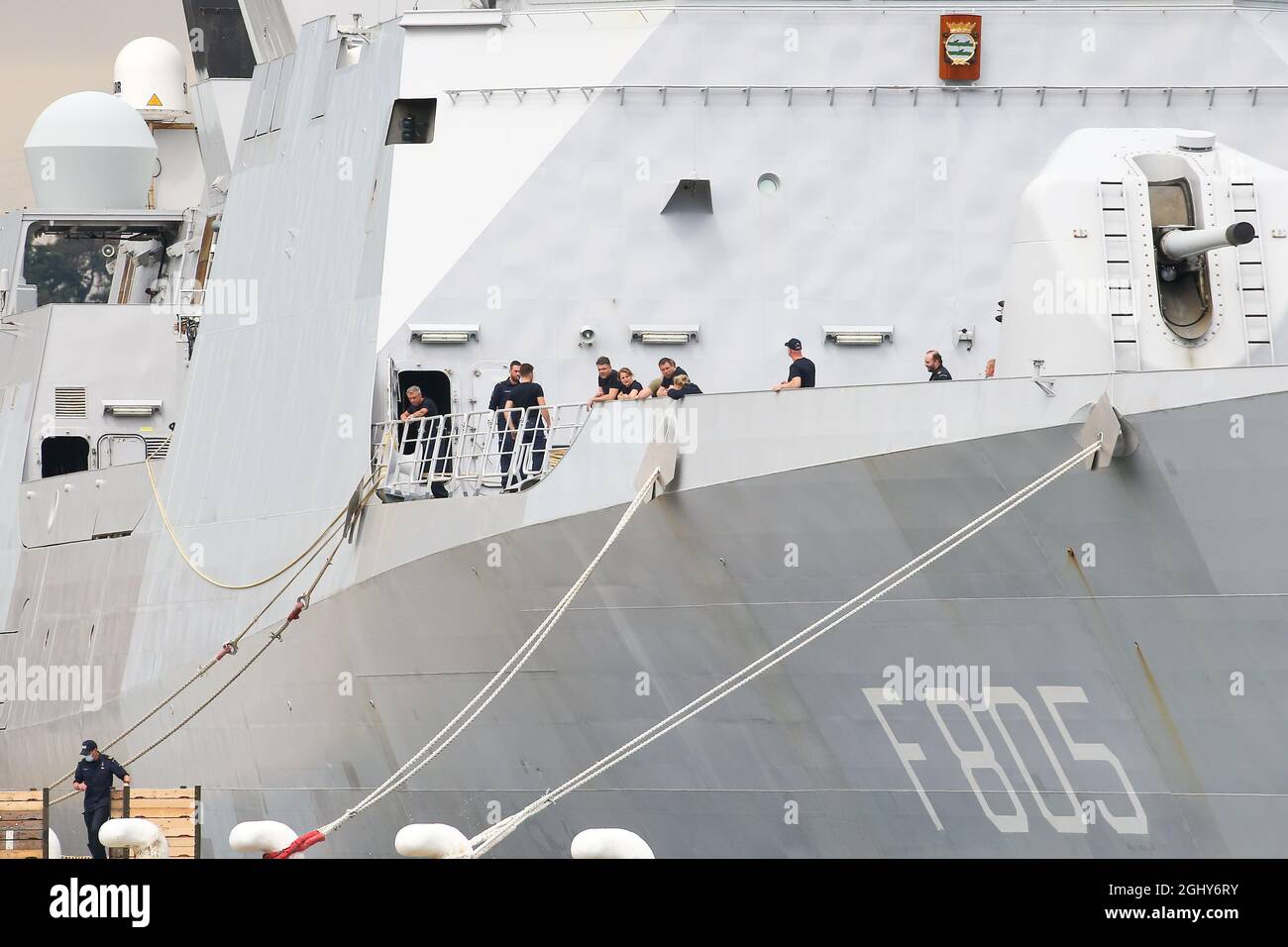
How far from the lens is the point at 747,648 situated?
36.4ft

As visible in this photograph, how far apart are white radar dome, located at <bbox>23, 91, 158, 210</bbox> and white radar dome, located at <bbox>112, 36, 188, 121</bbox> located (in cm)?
341

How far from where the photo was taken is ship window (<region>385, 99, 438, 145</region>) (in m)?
14.5

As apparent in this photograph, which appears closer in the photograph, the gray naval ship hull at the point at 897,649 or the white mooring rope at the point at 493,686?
the gray naval ship hull at the point at 897,649

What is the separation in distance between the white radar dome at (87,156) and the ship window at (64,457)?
325 cm

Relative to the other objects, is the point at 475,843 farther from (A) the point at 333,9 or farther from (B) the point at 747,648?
(A) the point at 333,9

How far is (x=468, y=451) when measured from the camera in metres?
13.3

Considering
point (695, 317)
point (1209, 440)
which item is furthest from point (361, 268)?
point (1209, 440)

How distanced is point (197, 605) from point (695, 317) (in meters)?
4.55

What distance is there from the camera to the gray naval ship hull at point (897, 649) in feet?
32.7

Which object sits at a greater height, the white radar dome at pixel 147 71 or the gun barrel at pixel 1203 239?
the white radar dome at pixel 147 71

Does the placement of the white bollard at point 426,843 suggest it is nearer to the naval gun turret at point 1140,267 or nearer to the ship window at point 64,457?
the naval gun turret at point 1140,267

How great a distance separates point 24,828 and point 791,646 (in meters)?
5.82

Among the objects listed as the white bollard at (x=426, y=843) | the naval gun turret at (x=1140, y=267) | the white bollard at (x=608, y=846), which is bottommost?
the white bollard at (x=426, y=843)

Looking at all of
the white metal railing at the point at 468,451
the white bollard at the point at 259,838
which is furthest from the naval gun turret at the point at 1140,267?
the white bollard at the point at 259,838
